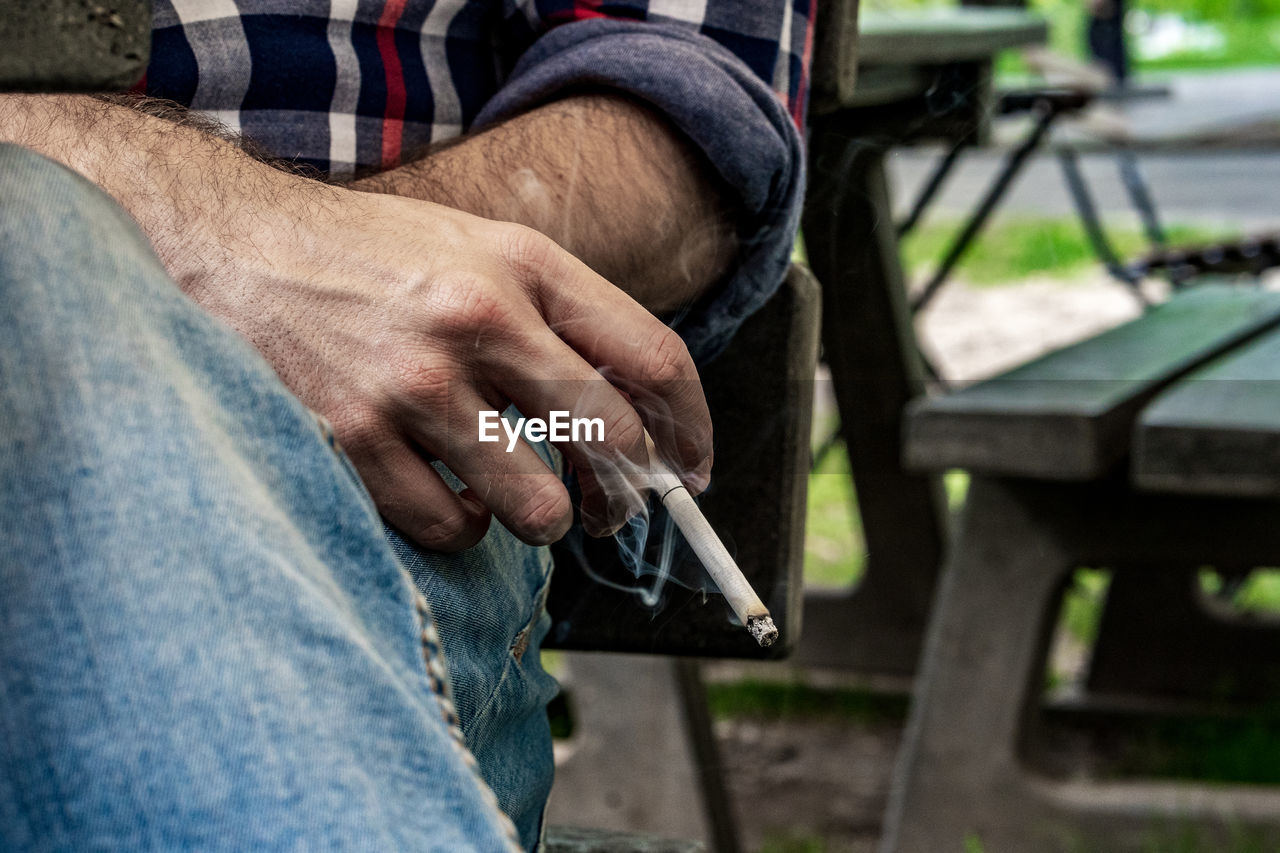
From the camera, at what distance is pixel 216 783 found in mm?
414

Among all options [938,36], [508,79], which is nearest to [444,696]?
[508,79]

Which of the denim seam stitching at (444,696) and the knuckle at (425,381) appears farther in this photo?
the knuckle at (425,381)

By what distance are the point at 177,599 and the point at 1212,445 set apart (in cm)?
128

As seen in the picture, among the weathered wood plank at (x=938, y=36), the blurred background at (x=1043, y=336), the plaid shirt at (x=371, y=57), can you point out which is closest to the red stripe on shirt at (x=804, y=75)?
the plaid shirt at (x=371, y=57)

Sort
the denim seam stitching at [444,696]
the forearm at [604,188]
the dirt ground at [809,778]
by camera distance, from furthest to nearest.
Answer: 1. the dirt ground at [809,778]
2. the forearm at [604,188]
3. the denim seam stitching at [444,696]

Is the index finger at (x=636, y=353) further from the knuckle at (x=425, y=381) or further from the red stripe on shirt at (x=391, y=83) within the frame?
the red stripe on shirt at (x=391, y=83)

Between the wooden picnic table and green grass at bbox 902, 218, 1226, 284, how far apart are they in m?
3.23

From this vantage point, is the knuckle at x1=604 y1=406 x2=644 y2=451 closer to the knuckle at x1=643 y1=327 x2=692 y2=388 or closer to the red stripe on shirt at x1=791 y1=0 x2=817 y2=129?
the knuckle at x1=643 y1=327 x2=692 y2=388

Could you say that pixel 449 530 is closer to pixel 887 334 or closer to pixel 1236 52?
pixel 887 334

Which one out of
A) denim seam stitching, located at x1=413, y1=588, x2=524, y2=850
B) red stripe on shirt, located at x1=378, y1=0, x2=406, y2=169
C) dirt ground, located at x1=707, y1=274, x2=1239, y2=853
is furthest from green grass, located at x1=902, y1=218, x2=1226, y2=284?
denim seam stitching, located at x1=413, y1=588, x2=524, y2=850

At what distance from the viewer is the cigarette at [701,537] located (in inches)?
23.7

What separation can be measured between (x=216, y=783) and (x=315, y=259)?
350mm

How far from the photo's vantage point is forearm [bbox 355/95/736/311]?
839 millimetres

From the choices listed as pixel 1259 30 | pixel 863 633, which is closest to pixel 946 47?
pixel 863 633
